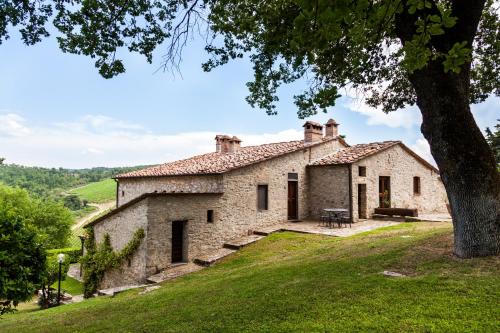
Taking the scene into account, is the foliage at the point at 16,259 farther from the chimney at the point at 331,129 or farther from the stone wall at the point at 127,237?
the chimney at the point at 331,129

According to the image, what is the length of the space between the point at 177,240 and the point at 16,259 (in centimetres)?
747

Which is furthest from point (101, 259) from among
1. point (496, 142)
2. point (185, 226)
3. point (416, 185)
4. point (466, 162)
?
point (496, 142)

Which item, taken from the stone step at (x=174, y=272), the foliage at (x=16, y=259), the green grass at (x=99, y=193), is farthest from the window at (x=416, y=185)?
the green grass at (x=99, y=193)

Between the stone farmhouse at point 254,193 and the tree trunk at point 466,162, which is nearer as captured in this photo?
the tree trunk at point 466,162

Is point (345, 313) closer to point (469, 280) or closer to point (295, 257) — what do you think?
point (469, 280)

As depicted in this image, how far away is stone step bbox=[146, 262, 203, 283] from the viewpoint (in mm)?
11698

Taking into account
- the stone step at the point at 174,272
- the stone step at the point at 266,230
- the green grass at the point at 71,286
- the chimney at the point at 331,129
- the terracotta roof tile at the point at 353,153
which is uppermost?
the chimney at the point at 331,129

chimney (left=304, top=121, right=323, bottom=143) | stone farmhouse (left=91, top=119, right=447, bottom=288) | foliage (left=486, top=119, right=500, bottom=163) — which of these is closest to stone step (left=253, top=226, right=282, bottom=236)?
stone farmhouse (left=91, top=119, right=447, bottom=288)

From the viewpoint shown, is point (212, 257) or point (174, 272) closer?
point (174, 272)

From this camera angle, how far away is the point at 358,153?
62.7 feet

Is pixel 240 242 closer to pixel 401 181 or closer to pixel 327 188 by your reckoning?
pixel 327 188

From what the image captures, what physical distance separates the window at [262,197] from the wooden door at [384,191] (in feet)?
23.8

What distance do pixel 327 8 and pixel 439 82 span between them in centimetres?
484

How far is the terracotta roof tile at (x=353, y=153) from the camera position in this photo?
59.9 ft
